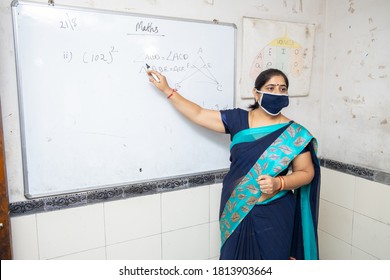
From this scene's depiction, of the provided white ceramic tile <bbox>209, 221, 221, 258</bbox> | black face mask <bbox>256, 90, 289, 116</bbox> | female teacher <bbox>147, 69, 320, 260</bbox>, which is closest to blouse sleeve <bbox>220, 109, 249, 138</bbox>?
female teacher <bbox>147, 69, 320, 260</bbox>

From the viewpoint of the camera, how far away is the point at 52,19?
4.18ft

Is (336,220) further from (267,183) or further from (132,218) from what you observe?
(132,218)

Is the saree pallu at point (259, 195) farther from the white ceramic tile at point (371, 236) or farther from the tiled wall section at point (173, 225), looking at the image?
the white ceramic tile at point (371, 236)

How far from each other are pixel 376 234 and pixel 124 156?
55.9 inches

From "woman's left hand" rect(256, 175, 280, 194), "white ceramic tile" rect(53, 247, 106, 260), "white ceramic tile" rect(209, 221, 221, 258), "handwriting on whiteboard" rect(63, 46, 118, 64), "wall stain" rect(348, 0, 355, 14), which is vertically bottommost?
"white ceramic tile" rect(209, 221, 221, 258)

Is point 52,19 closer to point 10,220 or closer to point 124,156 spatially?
point 124,156

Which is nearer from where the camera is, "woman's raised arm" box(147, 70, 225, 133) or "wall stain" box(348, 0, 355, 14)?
"woman's raised arm" box(147, 70, 225, 133)

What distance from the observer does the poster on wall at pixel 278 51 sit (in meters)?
1.75

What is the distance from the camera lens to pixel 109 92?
1.43 m

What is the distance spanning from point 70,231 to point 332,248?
62.3 inches

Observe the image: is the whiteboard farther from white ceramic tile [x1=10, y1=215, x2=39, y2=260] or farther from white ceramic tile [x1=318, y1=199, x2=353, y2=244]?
white ceramic tile [x1=318, y1=199, x2=353, y2=244]

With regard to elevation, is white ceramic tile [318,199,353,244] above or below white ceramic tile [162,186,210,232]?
below

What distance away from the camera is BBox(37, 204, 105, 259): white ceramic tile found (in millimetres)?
1397

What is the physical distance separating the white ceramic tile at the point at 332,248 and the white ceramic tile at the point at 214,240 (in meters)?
0.75
